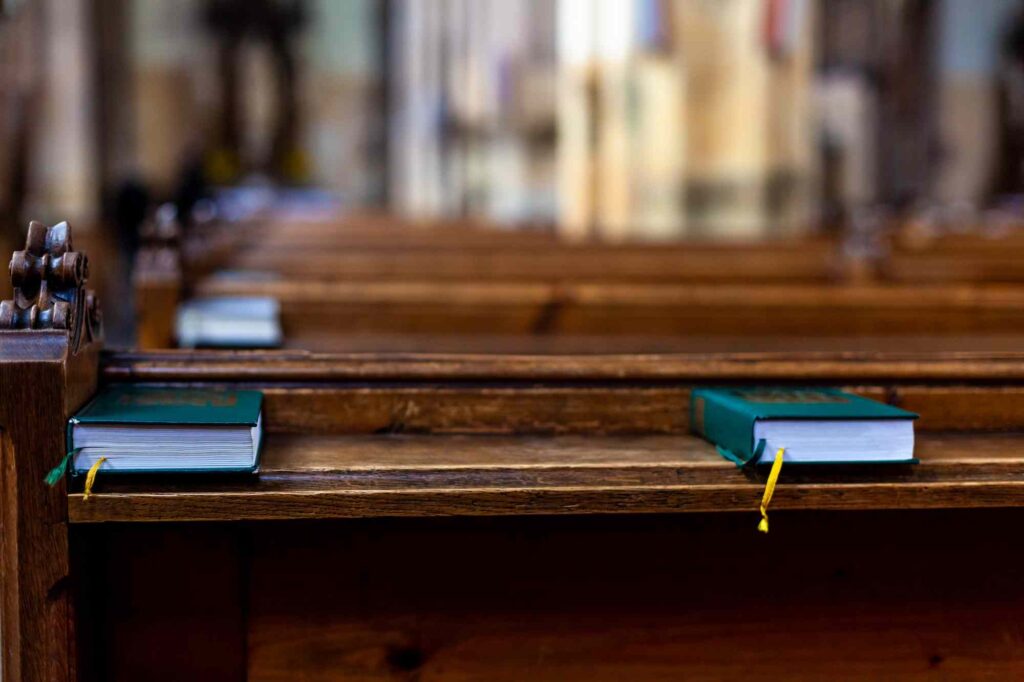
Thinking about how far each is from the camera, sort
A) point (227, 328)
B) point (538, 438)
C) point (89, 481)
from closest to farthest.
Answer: point (89, 481) → point (538, 438) → point (227, 328)

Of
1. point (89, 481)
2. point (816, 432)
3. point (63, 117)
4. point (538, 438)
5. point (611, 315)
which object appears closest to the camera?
point (89, 481)

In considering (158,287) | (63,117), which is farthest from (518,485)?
(63,117)

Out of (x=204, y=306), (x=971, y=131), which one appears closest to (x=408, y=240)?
(x=204, y=306)

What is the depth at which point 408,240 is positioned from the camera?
514cm

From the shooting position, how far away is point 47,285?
3.99 feet

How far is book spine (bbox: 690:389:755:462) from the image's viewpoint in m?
1.25

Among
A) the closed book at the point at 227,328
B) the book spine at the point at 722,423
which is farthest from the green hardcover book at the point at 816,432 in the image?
the closed book at the point at 227,328

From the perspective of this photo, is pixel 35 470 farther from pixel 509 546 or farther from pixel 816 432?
pixel 816 432

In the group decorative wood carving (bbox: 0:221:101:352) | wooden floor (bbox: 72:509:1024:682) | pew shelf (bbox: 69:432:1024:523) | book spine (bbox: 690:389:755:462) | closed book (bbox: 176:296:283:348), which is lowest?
wooden floor (bbox: 72:509:1024:682)

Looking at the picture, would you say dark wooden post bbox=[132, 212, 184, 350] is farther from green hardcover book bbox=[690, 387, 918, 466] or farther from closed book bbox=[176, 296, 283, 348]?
green hardcover book bbox=[690, 387, 918, 466]

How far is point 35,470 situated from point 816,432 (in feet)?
2.76

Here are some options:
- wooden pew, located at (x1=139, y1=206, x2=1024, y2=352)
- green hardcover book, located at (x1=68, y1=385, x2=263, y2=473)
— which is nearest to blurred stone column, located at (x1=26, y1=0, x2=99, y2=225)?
wooden pew, located at (x1=139, y1=206, x2=1024, y2=352)

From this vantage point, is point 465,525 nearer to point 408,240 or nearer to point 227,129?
point 408,240

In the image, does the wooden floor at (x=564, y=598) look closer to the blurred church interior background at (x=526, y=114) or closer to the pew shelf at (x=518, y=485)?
the pew shelf at (x=518, y=485)
